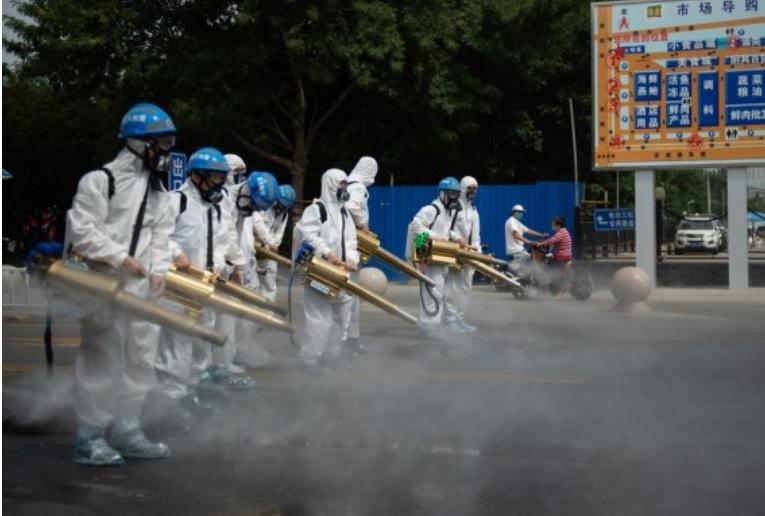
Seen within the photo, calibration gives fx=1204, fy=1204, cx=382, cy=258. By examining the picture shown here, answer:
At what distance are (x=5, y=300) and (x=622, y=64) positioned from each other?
12205 millimetres

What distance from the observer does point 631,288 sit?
19469 millimetres

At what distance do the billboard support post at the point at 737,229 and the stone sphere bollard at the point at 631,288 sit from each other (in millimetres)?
4962

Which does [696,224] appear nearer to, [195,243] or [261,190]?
[261,190]

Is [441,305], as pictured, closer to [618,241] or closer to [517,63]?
[517,63]

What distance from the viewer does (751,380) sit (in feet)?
35.7

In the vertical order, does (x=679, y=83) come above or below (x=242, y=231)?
above

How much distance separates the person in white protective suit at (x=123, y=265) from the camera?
695 centimetres

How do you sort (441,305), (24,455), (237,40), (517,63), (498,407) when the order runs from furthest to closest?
(517,63) < (237,40) < (441,305) < (498,407) < (24,455)

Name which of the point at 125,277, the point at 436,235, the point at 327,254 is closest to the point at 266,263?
the point at 327,254

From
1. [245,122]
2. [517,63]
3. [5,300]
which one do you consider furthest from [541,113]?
[5,300]

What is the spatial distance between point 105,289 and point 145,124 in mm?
1049

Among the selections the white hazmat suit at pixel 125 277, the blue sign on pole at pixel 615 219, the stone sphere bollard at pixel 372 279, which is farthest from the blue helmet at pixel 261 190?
the blue sign on pole at pixel 615 219

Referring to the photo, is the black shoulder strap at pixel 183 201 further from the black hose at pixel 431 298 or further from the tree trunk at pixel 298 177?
the tree trunk at pixel 298 177

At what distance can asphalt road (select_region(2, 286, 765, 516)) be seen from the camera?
6.34m
